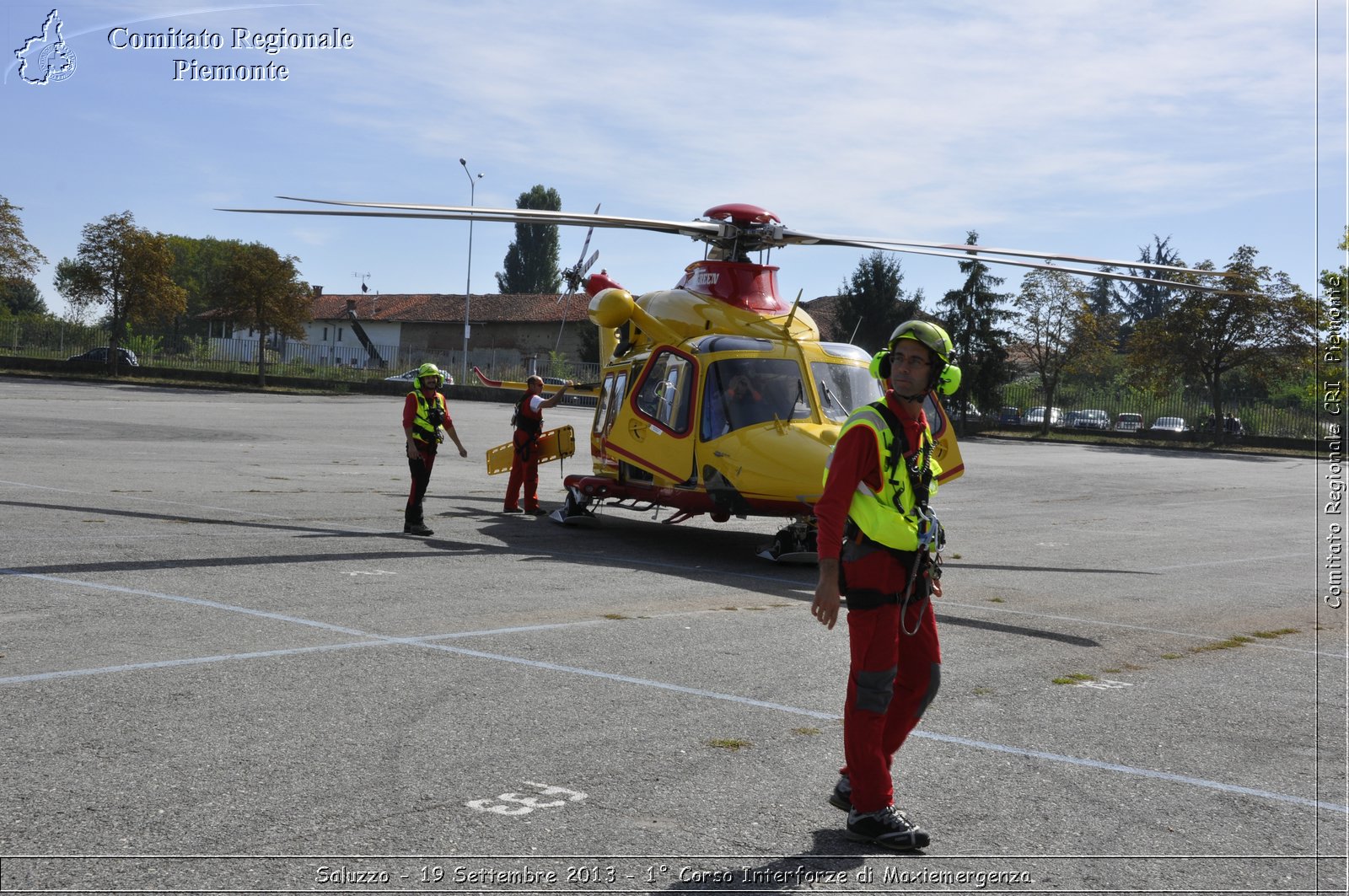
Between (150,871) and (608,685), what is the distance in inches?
124

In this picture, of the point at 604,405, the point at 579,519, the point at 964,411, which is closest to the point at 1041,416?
the point at 964,411

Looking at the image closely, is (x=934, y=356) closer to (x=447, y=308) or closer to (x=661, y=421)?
(x=661, y=421)

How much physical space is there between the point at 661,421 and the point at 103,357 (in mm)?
50373

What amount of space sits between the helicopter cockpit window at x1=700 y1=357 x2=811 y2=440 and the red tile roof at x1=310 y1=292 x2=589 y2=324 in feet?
206

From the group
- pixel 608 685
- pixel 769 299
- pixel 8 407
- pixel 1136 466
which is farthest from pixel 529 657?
pixel 1136 466

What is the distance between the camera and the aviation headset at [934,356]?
15.7ft

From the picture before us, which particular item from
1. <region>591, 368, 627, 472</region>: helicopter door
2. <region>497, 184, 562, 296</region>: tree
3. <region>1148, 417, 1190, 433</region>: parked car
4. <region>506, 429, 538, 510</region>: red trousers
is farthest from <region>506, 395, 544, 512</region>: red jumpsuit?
<region>497, 184, 562, 296</region>: tree

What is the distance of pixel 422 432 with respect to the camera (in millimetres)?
13453

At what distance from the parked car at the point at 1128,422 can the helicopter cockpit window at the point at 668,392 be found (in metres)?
47.9

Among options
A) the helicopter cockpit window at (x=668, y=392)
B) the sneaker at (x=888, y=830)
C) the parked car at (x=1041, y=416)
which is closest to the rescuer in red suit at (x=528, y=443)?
the helicopter cockpit window at (x=668, y=392)

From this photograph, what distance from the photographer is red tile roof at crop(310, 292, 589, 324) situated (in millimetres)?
80812

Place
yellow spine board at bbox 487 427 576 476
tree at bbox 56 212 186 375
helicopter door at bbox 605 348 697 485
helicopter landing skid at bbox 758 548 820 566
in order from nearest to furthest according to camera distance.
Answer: helicopter landing skid at bbox 758 548 820 566 → helicopter door at bbox 605 348 697 485 → yellow spine board at bbox 487 427 576 476 → tree at bbox 56 212 186 375

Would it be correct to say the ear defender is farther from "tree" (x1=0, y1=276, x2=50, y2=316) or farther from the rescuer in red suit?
"tree" (x1=0, y1=276, x2=50, y2=316)

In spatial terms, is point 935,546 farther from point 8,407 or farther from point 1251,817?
point 8,407
